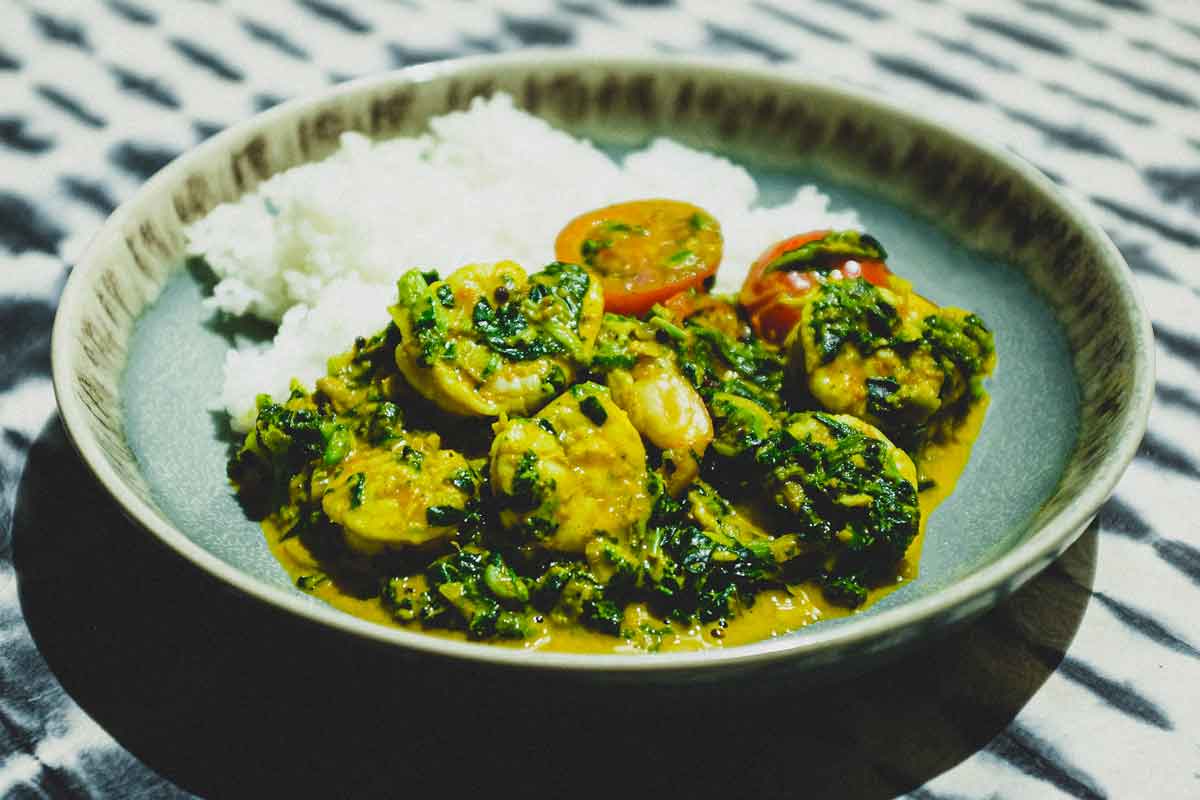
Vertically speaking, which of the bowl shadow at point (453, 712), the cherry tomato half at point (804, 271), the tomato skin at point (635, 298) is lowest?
the bowl shadow at point (453, 712)

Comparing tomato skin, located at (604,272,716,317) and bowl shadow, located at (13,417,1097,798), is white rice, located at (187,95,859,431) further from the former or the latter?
bowl shadow, located at (13,417,1097,798)

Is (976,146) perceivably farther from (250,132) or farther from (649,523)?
(250,132)

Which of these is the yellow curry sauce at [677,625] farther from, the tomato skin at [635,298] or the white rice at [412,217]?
the tomato skin at [635,298]

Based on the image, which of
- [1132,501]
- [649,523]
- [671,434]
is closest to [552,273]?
[671,434]

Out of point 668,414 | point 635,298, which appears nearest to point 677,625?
point 668,414

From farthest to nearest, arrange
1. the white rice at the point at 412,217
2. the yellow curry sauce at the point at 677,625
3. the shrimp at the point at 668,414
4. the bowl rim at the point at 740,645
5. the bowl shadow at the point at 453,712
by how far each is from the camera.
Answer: the white rice at the point at 412,217, the shrimp at the point at 668,414, the yellow curry sauce at the point at 677,625, the bowl shadow at the point at 453,712, the bowl rim at the point at 740,645

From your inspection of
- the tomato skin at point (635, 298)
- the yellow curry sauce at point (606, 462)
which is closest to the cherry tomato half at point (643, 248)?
the tomato skin at point (635, 298)

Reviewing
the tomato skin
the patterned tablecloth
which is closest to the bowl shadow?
the patterned tablecloth
